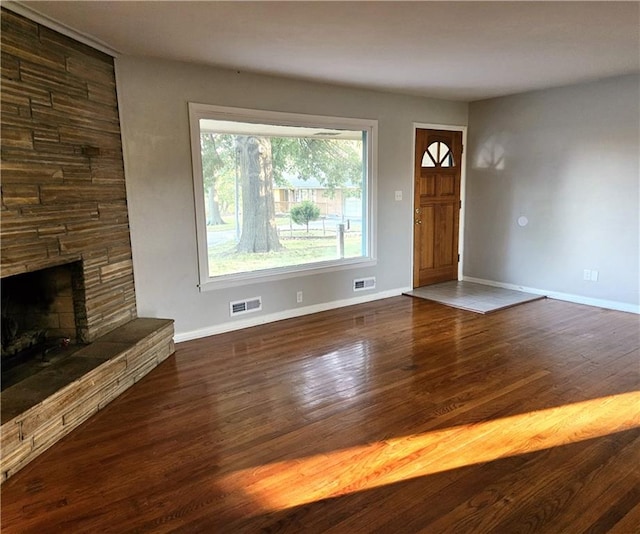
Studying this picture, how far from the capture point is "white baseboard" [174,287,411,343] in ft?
13.7

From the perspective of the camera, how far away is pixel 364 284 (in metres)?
5.36

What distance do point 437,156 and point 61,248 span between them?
4572 millimetres

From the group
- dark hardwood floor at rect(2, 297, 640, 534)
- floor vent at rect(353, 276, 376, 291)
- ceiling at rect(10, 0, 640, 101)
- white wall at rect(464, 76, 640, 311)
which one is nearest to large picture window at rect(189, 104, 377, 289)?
floor vent at rect(353, 276, 376, 291)

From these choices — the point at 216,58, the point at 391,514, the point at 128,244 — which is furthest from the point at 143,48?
the point at 391,514

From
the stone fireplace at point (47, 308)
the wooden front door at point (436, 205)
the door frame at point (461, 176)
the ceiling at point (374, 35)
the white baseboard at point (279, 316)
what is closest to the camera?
the ceiling at point (374, 35)

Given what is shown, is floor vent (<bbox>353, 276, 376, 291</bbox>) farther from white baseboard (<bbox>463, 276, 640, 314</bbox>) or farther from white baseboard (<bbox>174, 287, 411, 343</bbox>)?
white baseboard (<bbox>463, 276, 640, 314</bbox>)

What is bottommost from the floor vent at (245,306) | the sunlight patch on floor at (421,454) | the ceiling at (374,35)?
the sunlight patch on floor at (421,454)

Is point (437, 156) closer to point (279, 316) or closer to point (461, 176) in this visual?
point (461, 176)

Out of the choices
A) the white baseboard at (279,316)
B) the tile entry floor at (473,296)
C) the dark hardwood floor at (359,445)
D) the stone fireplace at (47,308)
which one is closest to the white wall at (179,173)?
the white baseboard at (279,316)

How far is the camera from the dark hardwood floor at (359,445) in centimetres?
191

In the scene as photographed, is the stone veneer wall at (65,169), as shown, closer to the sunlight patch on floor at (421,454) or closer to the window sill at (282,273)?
the window sill at (282,273)

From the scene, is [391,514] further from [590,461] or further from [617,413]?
[617,413]

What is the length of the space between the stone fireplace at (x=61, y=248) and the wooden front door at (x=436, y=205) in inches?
137

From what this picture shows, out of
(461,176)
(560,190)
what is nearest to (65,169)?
(461,176)
